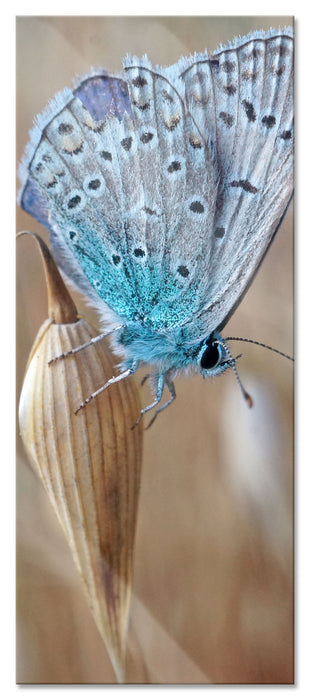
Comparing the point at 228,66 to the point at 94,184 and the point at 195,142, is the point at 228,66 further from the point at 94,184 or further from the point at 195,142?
the point at 94,184

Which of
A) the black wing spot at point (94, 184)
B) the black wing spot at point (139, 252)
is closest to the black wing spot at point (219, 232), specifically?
the black wing spot at point (139, 252)

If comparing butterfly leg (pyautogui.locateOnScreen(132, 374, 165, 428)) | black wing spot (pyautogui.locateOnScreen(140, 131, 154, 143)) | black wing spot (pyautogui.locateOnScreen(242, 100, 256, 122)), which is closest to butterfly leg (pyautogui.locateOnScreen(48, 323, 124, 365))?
butterfly leg (pyautogui.locateOnScreen(132, 374, 165, 428))

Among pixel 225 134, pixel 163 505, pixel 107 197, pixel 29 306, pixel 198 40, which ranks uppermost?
pixel 198 40

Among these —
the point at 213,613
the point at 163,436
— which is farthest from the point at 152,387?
the point at 213,613

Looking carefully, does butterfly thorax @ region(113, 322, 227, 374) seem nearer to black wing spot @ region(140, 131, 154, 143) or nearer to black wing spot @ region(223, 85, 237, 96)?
black wing spot @ region(140, 131, 154, 143)

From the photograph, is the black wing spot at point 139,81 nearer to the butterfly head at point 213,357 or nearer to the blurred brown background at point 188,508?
the blurred brown background at point 188,508

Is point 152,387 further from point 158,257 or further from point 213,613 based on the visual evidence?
point 213,613

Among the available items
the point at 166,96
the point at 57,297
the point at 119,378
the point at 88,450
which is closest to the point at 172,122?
the point at 166,96
